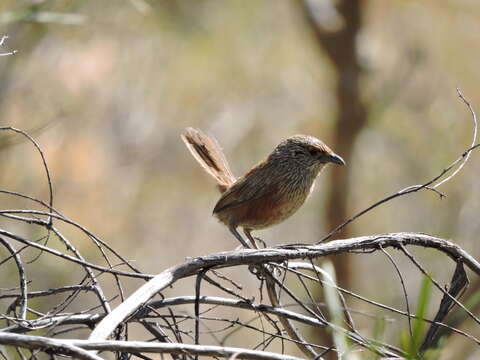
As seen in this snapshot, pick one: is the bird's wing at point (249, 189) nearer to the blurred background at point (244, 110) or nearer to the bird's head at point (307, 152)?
the bird's head at point (307, 152)

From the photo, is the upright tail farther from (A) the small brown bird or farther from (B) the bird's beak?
(B) the bird's beak

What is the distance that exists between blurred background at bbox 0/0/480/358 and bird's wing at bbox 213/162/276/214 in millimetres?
4131

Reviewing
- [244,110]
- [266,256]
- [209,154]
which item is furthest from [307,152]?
[244,110]

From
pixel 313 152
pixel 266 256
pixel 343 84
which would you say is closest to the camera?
pixel 266 256

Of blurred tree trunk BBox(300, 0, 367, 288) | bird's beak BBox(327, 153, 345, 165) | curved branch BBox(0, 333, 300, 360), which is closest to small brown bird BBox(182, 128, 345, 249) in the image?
bird's beak BBox(327, 153, 345, 165)

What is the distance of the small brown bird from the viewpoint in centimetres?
484

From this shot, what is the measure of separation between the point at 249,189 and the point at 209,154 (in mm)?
751

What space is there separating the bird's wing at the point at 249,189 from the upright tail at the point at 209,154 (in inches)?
18.5

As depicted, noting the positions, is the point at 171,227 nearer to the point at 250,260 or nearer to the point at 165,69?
the point at 165,69

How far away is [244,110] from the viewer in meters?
13.1

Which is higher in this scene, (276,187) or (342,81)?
(342,81)

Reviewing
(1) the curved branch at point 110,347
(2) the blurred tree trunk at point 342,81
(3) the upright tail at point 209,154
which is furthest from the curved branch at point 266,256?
(2) the blurred tree trunk at point 342,81

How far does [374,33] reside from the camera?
→ 12484mm

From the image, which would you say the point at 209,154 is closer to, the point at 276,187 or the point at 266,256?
the point at 276,187
